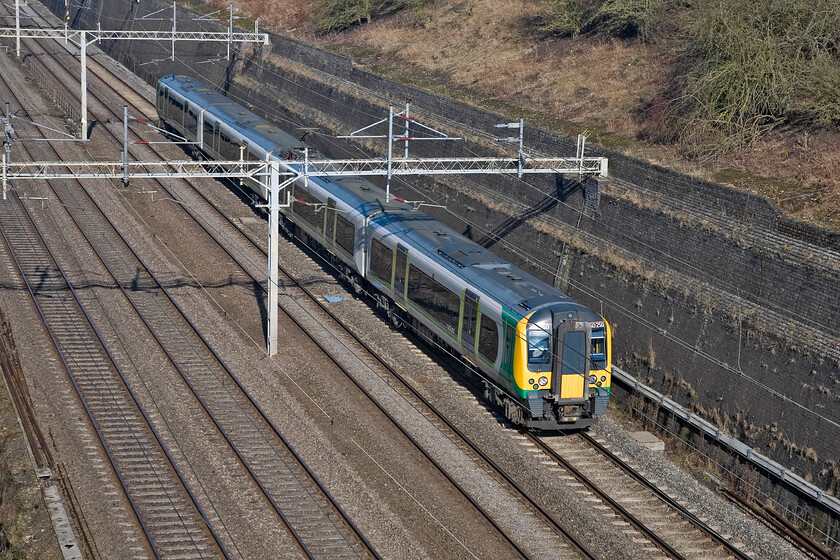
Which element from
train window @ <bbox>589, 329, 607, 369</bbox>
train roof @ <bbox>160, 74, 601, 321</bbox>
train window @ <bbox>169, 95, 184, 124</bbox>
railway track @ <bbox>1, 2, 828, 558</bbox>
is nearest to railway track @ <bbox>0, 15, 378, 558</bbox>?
railway track @ <bbox>1, 2, 828, 558</bbox>

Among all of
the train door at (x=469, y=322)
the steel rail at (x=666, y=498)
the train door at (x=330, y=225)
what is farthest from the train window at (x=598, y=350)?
the train door at (x=330, y=225)

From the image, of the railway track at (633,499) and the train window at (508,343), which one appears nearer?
the railway track at (633,499)

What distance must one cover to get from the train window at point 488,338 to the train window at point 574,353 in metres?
1.50

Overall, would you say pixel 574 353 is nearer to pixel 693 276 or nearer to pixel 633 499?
pixel 633 499

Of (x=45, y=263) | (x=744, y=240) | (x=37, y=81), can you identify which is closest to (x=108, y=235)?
(x=45, y=263)

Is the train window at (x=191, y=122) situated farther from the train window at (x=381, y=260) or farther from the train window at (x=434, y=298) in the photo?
the train window at (x=434, y=298)

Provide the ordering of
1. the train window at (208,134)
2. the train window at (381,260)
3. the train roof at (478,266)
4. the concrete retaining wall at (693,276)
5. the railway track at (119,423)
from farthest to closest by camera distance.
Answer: the train window at (208,134) < the train window at (381,260) < the train roof at (478,266) < the concrete retaining wall at (693,276) < the railway track at (119,423)

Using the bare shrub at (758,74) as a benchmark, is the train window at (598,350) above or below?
below

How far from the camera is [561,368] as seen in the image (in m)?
20.7

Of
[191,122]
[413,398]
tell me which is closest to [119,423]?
[413,398]

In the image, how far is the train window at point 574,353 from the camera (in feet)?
67.9

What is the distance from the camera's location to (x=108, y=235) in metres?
32.8

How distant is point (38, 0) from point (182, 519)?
78754mm

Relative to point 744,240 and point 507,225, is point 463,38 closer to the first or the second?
point 507,225
